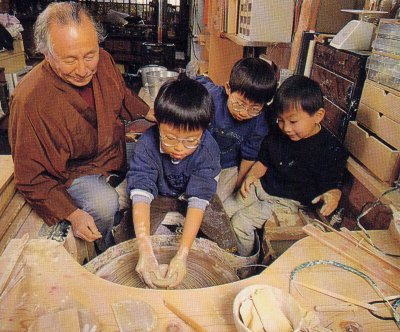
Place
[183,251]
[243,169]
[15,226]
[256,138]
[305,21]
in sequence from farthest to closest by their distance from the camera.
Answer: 1. [305,21]
2. [243,169]
3. [256,138]
4. [15,226]
5. [183,251]

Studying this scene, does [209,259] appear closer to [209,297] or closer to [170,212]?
[170,212]

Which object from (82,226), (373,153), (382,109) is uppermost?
(382,109)

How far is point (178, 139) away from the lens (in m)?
1.52

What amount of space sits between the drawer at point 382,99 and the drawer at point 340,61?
0.31 feet

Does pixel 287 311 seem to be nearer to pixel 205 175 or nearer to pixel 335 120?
pixel 205 175

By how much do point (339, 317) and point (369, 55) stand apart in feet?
4.62

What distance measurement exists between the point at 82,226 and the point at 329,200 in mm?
1307

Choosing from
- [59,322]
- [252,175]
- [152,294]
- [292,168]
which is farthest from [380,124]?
[59,322]

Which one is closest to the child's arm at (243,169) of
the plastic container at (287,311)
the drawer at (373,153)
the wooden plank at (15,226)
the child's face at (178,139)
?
the drawer at (373,153)

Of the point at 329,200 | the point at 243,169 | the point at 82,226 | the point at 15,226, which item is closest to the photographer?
the point at 15,226

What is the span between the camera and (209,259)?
65.2 inches

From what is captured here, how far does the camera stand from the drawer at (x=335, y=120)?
6.70 ft

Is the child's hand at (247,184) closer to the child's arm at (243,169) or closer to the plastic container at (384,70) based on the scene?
the child's arm at (243,169)

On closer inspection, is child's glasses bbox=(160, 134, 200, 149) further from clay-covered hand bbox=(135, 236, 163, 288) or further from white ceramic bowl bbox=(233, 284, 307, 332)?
white ceramic bowl bbox=(233, 284, 307, 332)
